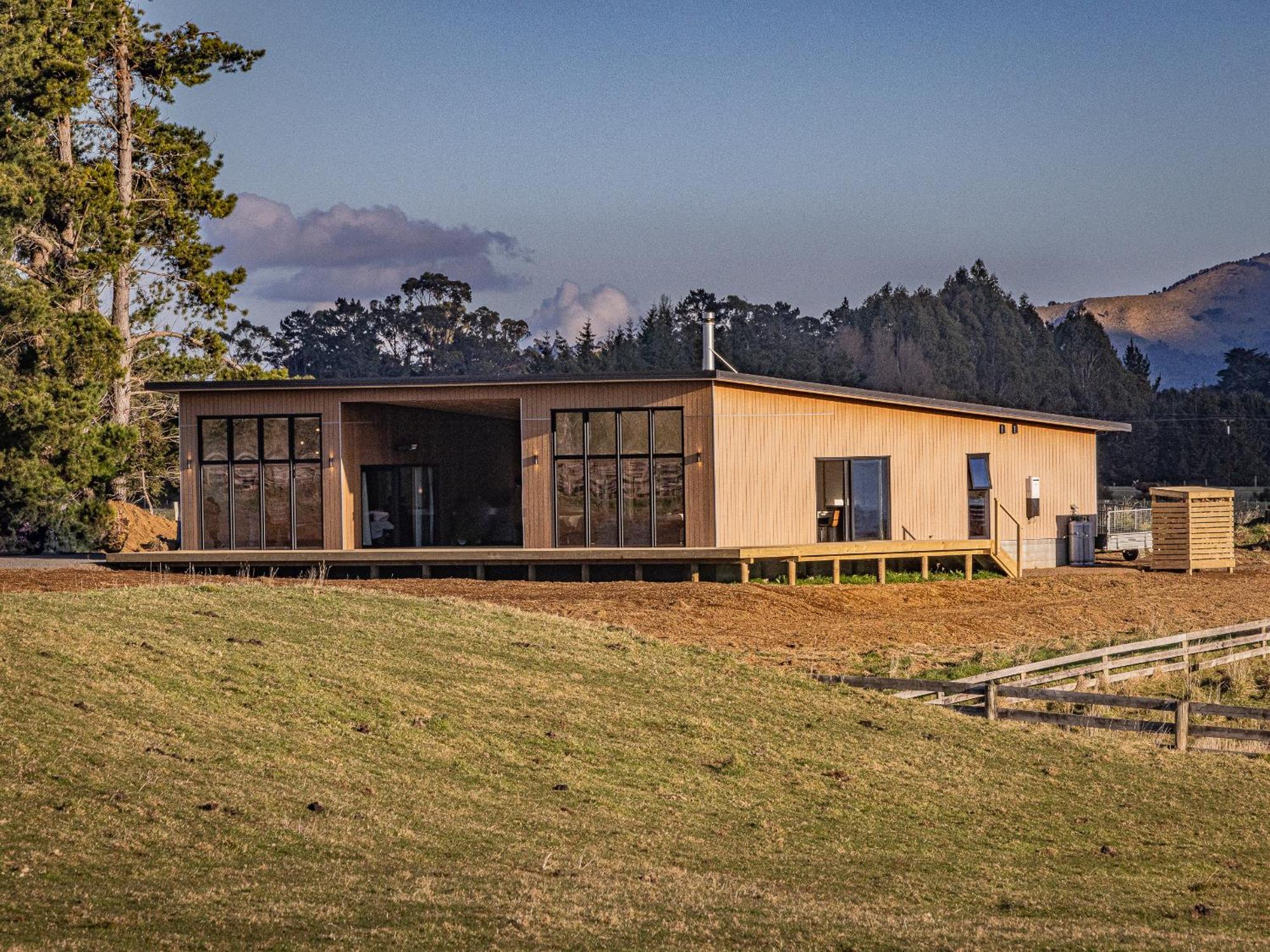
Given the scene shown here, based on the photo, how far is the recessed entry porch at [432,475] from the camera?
1112 inches

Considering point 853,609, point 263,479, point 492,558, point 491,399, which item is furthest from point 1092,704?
point 263,479

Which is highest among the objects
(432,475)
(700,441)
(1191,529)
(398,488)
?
(700,441)

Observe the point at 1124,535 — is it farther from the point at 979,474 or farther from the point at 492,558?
the point at 492,558

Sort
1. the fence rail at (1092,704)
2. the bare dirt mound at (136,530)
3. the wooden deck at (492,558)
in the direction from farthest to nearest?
the bare dirt mound at (136,530), the wooden deck at (492,558), the fence rail at (1092,704)

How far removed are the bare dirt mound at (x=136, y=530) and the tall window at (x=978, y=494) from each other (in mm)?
17534

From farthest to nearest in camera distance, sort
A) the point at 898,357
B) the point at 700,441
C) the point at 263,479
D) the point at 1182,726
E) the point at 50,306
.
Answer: the point at 898,357 → the point at 50,306 → the point at 263,479 → the point at 700,441 → the point at 1182,726

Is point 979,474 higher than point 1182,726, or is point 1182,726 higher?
point 979,474

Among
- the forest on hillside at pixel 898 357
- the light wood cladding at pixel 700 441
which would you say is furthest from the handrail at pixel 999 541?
the forest on hillside at pixel 898 357

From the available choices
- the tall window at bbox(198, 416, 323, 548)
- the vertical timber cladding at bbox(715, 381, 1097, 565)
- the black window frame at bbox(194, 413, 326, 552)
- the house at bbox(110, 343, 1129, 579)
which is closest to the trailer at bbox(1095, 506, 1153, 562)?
the vertical timber cladding at bbox(715, 381, 1097, 565)

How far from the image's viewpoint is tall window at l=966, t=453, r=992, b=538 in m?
31.3

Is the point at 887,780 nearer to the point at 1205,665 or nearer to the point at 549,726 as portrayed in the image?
the point at 549,726

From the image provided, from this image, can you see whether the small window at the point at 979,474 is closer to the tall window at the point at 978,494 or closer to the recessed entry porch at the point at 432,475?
the tall window at the point at 978,494

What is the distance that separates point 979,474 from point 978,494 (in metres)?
0.63

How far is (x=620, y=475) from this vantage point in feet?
88.5
